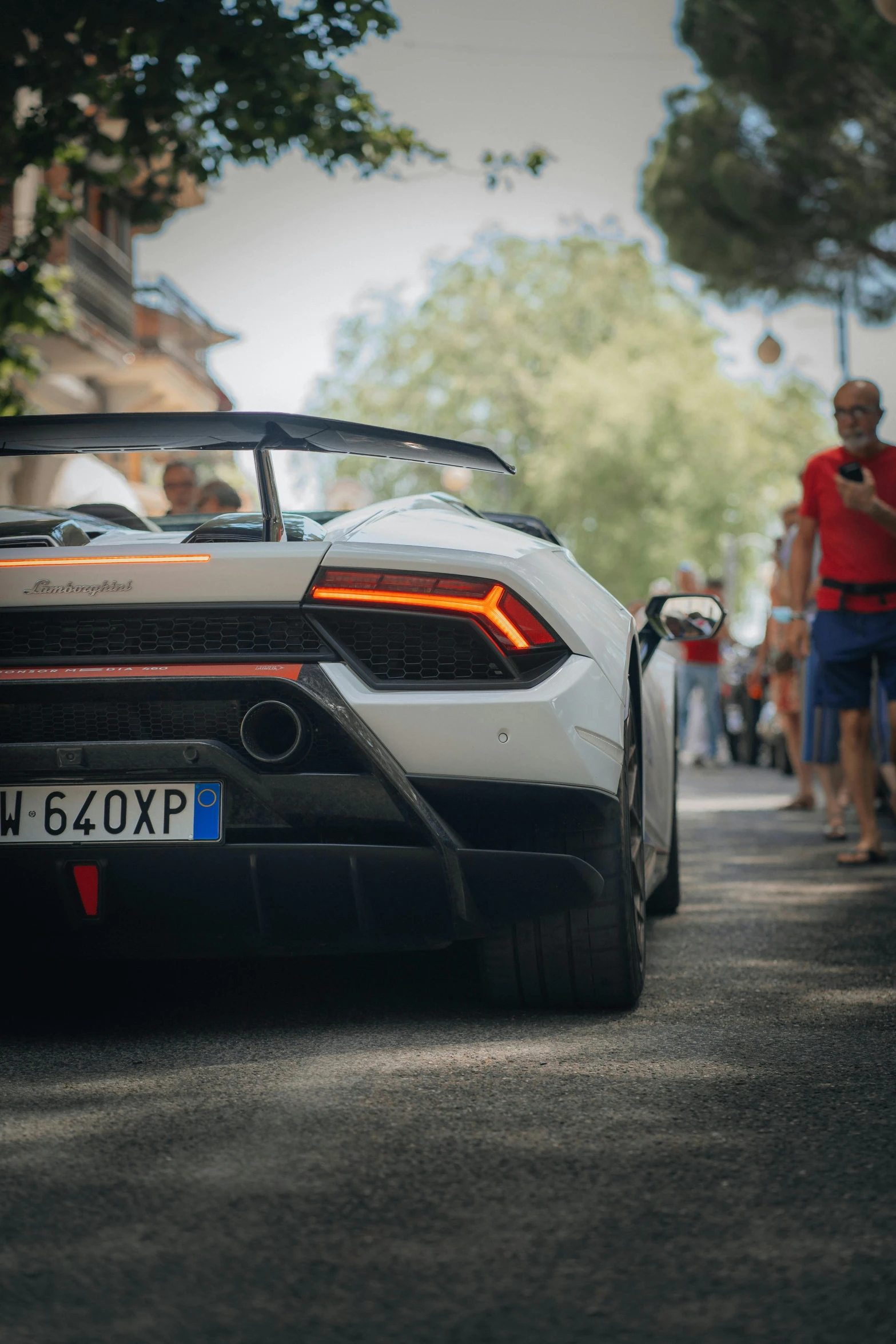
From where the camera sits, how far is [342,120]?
981 centimetres

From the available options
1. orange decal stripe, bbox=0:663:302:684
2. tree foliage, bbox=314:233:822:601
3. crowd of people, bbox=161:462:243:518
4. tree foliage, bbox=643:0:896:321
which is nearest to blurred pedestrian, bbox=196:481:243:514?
crowd of people, bbox=161:462:243:518

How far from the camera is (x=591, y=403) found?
42.9 meters

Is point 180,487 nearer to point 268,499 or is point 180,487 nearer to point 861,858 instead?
point 861,858

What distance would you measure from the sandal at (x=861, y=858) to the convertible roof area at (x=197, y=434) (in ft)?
13.9

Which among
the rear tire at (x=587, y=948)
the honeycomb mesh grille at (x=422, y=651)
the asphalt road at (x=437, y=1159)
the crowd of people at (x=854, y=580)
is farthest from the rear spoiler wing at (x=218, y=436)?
the crowd of people at (x=854, y=580)

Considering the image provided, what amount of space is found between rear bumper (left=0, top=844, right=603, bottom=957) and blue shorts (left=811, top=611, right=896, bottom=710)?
378 cm

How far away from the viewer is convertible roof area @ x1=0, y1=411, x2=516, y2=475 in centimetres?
361

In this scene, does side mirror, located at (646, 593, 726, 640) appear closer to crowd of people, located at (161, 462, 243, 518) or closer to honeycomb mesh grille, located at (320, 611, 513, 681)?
honeycomb mesh grille, located at (320, 611, 513, 681)

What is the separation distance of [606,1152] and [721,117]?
20077mm

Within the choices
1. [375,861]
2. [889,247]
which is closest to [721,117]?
[889,247]

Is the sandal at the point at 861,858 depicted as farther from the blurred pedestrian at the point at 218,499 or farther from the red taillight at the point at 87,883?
the red taillight at the point at 87,883

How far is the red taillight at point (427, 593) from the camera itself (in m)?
3.48

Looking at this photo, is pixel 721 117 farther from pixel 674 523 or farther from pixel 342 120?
pixel 674 523

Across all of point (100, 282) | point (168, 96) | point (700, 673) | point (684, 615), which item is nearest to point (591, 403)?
point (100, 282)
